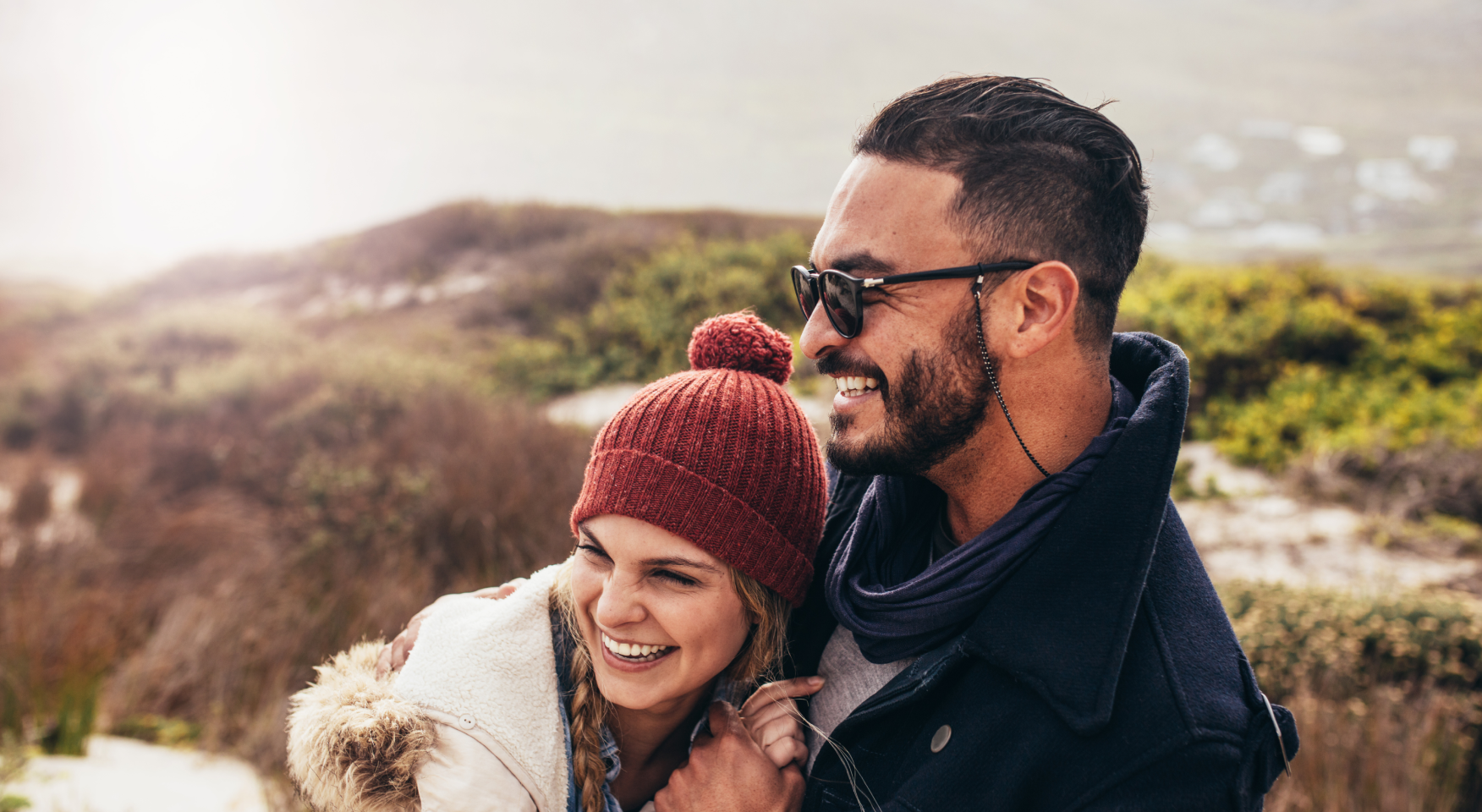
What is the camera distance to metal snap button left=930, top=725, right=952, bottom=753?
155cm

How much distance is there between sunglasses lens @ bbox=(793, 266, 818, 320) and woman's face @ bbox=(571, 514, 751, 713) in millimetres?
692

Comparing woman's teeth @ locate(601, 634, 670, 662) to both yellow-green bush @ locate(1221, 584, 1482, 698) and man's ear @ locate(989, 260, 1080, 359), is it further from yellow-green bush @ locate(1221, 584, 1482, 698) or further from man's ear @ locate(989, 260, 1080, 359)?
yellow-green bush @ locate(1221, 584, 1482, 698)

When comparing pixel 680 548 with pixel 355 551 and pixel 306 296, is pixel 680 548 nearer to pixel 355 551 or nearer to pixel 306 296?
pixel 355 551

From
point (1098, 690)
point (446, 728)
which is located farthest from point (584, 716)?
point (1098, 690)

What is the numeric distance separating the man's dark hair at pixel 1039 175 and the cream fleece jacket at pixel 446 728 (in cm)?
145

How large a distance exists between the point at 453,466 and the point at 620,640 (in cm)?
438

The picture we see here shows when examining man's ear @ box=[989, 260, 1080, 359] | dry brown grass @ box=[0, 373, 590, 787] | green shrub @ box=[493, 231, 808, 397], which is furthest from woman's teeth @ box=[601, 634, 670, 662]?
green shrub @ box=[493, 231, 808, 397]

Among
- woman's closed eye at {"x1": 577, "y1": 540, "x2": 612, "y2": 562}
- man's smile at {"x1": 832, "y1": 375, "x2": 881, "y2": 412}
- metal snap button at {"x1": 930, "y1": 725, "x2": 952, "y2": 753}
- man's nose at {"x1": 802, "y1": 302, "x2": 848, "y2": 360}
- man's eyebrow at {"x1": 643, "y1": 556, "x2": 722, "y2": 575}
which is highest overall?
man's nose at {"x1": 802, "y1": 302, "x2": 848, "y2": 360}

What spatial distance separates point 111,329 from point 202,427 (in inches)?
284

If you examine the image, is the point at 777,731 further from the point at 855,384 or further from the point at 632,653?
the point at 855,384

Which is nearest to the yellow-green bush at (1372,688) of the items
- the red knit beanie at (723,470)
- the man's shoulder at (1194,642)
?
the man's shoulder at (1194,642)

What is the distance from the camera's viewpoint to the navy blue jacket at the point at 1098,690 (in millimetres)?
1338

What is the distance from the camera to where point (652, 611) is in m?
1.75

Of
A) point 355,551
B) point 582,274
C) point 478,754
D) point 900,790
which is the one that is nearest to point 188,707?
Result: point 355,551
